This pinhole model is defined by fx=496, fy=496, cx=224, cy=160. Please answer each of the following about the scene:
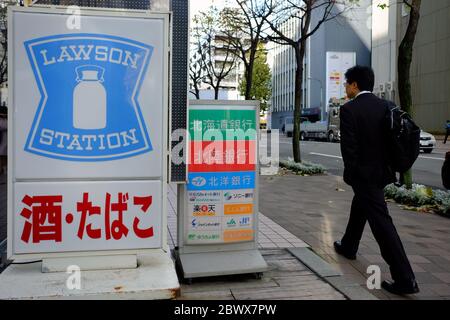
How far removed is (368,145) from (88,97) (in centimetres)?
244

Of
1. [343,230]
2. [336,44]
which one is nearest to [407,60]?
[343,230]

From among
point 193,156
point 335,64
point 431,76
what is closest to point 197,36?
point 431,76

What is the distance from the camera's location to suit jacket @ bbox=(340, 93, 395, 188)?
439 cm

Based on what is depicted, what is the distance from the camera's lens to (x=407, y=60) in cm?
980

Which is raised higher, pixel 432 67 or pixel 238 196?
pixel 432 67

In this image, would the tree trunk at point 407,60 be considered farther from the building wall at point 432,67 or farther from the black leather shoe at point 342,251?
the building wall at point 432,67

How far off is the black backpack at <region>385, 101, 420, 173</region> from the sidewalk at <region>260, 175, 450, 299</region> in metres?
1.14

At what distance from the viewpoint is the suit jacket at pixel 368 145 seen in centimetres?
439

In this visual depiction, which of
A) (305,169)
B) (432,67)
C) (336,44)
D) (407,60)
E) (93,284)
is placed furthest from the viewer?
(336,44)

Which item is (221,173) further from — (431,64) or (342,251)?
(431,64)

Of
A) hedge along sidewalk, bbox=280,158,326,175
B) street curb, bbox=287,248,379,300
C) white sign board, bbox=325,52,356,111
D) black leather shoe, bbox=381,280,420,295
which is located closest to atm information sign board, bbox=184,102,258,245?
street curb, bbox=287,248,379,300

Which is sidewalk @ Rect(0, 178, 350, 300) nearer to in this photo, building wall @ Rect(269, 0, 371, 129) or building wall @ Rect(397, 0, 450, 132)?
building wall @ Rect(397, 0, 450, 132)

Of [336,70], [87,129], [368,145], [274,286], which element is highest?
[336,70]
